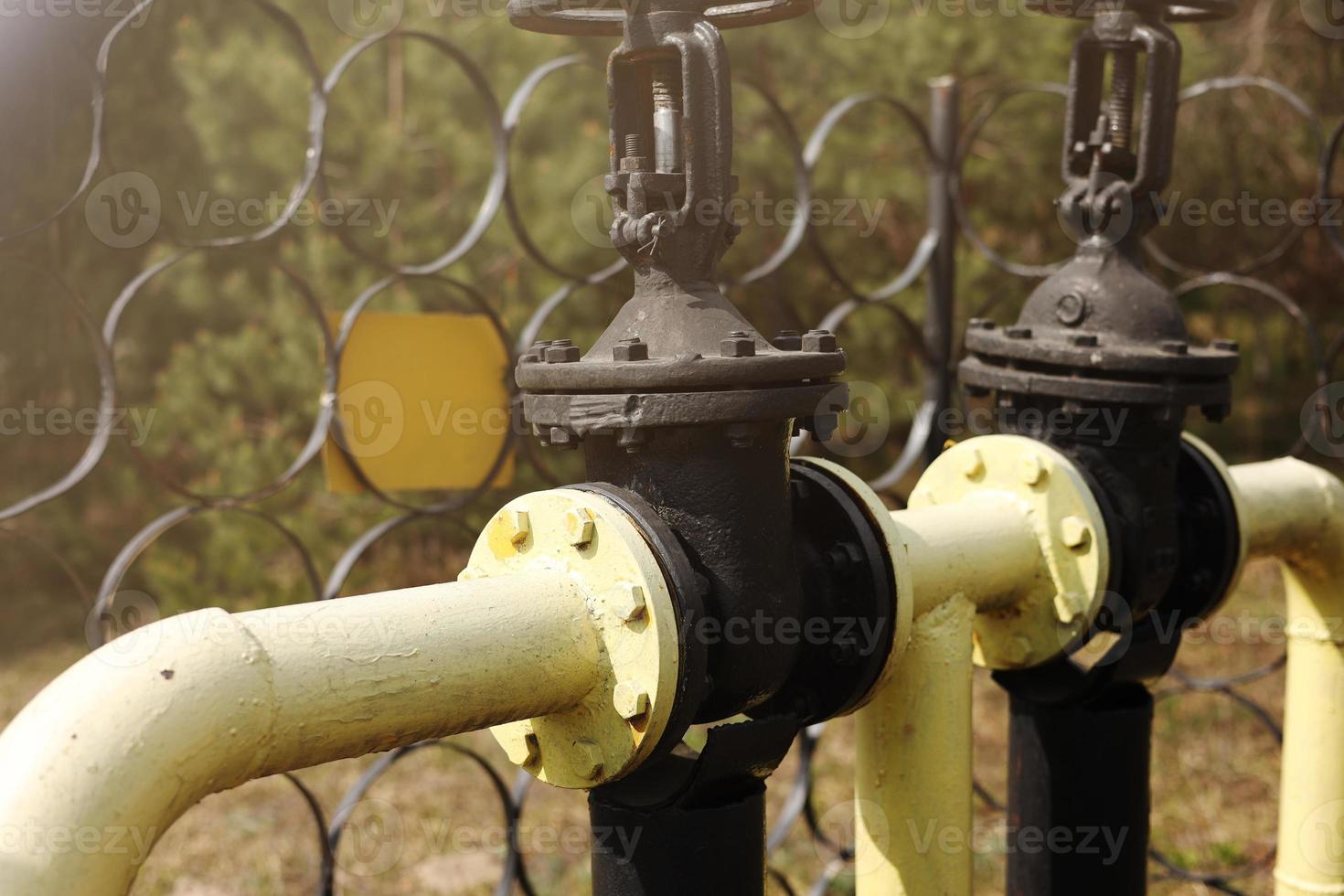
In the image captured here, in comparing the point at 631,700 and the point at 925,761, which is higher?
the point at 631,700

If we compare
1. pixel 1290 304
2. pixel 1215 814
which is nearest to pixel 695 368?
pixel 1290 304

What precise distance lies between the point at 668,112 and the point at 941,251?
193cm

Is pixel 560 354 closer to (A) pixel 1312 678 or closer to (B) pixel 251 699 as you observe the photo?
(B) pixel 251 699

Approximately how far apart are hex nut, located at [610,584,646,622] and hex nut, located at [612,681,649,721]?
61mm

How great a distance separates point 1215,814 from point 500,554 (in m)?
3.43

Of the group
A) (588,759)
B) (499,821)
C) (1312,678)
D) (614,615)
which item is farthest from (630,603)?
(499,821)

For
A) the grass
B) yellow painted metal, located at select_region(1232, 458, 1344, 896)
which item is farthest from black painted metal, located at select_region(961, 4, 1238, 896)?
the grass

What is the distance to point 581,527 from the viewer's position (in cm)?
113

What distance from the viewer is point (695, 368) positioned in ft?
3.68

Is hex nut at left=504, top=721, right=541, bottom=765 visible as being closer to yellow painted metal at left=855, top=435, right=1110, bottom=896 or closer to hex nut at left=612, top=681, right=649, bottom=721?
hex nut at left=612, top=681, right=649, bottom=721

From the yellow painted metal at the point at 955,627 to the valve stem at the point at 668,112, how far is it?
472mm

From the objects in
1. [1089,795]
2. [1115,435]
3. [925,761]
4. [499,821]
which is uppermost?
[1115,435]

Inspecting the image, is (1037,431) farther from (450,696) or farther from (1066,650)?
(450,696)

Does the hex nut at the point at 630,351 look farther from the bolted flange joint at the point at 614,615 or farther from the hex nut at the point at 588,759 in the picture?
the hex nut at the point at 588,759
